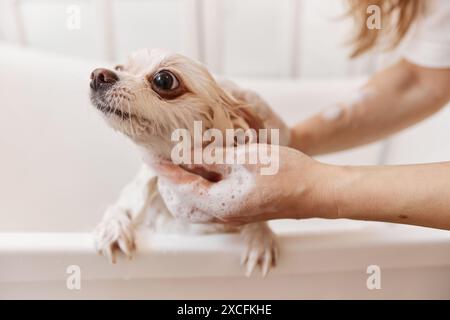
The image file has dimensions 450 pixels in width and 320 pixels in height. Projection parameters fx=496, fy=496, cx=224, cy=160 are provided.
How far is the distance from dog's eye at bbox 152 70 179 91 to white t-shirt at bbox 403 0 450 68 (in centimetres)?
56

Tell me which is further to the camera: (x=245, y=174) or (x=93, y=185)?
(x=93, y=185)

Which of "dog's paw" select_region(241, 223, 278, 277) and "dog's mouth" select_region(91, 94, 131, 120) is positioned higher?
"dog's mouth" select_region(91, 94, 131, 120)

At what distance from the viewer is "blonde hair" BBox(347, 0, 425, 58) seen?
881 millimetres

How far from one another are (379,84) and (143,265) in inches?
21.6

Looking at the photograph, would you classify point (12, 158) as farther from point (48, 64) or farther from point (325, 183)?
point (325, 183)

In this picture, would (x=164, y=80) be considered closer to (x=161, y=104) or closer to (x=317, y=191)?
(x=161, y=104)

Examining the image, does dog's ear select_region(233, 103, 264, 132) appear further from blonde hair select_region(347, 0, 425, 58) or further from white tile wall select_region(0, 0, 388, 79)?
white tile wall select_region(0, 0, 388, 79)

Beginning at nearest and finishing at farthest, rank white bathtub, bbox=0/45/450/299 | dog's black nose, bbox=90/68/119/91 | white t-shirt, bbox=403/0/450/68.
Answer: dog's black nose, bbox=90/68/119/91
white bathtub, bbox=0/45/450/299
white t-shirt, bbox=403/0/450/68

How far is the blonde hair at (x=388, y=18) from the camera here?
0.88 m

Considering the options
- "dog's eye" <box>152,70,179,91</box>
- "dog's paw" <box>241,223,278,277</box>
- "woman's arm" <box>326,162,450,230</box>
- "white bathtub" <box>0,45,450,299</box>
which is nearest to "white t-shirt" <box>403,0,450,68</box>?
"white bathtub" <box>0,45,450,299</box>

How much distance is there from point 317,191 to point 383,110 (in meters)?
0.38
